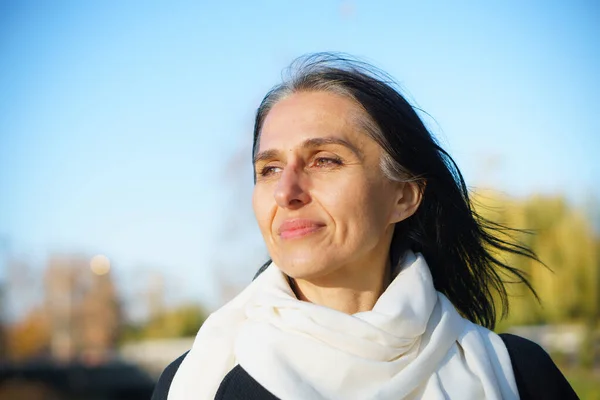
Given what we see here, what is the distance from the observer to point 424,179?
267 cm

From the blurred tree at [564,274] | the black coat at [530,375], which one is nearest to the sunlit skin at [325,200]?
the black coat at [530,375]

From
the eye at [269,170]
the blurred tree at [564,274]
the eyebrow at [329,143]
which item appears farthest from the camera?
the blurred tree at [564,274]

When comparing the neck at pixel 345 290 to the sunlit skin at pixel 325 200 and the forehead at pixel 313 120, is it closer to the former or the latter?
the sunlit skin at pixel 325 200

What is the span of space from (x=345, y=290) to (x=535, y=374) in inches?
26.0

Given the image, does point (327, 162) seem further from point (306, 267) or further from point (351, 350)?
point (351, 350)

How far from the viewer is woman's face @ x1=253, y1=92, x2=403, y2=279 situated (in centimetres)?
233

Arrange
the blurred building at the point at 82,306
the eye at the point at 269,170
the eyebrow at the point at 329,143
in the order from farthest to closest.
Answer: the blurred building at the point at 82,306 → the eye at the point at 269,170 → the eyebrow at the point at 329,143

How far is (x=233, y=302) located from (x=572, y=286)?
20.9 m

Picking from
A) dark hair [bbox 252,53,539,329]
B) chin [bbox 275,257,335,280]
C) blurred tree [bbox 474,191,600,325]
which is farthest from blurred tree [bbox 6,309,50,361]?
chin [bbox 275,257,335,280]

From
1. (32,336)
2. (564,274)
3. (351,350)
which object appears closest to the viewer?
(351,350)

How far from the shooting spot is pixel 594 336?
2116 centimetres

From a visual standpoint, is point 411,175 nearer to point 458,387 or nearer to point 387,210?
point 387,210

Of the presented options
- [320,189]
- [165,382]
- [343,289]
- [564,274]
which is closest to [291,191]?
[320,189]

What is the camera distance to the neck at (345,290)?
243 centimetres
